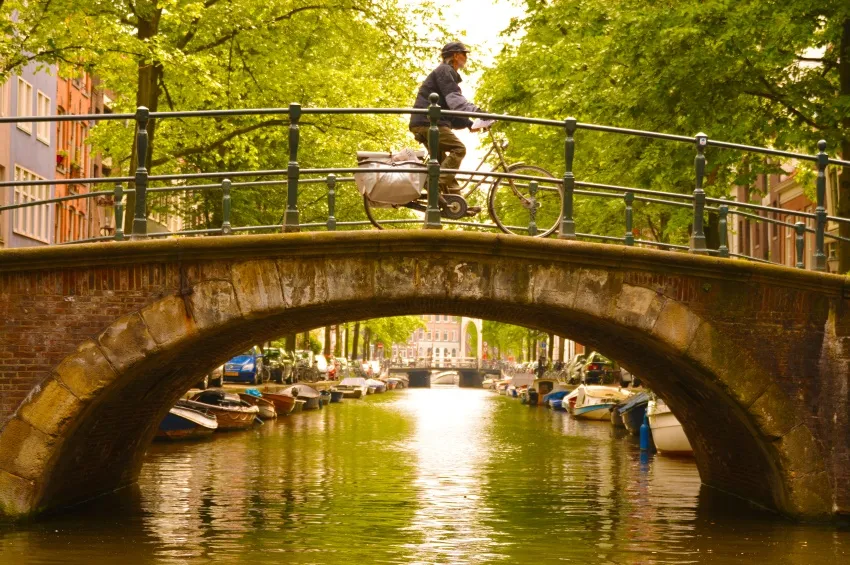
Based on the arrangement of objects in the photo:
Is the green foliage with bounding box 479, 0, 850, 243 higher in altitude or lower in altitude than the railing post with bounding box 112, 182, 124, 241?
higher

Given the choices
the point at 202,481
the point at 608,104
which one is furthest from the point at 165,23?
the point at 202,481

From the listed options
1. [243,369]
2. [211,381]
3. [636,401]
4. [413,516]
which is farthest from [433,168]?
[243,369]

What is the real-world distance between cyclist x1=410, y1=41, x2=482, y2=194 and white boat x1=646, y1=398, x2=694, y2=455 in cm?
1258

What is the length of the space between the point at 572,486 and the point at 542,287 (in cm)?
683

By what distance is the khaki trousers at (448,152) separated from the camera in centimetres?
1310

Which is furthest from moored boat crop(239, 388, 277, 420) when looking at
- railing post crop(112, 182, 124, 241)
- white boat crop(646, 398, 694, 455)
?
railing post crop(112, 182, 124, 241)

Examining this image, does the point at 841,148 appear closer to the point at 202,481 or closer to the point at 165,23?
the point at 202,481

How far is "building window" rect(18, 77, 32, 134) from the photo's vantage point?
134ft

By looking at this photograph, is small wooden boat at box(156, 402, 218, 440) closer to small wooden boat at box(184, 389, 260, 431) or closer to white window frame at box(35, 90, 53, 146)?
small wooden boat at box(184, 389, 260, 431)

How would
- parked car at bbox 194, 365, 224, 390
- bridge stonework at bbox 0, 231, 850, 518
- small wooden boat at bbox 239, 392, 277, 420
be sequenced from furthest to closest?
parked car at bbox 194, 365, 224, 390 < small wooden boat at bbox 239, 392, 277, 420 < bridge stonework at bbox 0, 231, 850, 518

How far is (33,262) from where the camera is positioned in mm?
12891

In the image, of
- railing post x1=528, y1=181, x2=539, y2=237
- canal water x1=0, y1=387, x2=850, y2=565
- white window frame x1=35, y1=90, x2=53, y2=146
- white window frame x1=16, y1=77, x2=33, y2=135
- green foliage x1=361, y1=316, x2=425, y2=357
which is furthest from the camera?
green foliage x1=361, y1=316, x2=425, y2=357

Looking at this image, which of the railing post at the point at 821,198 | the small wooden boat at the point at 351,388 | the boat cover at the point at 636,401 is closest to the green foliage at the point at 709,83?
the boat cover at the point at 636,401

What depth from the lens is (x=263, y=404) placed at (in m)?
36.9
